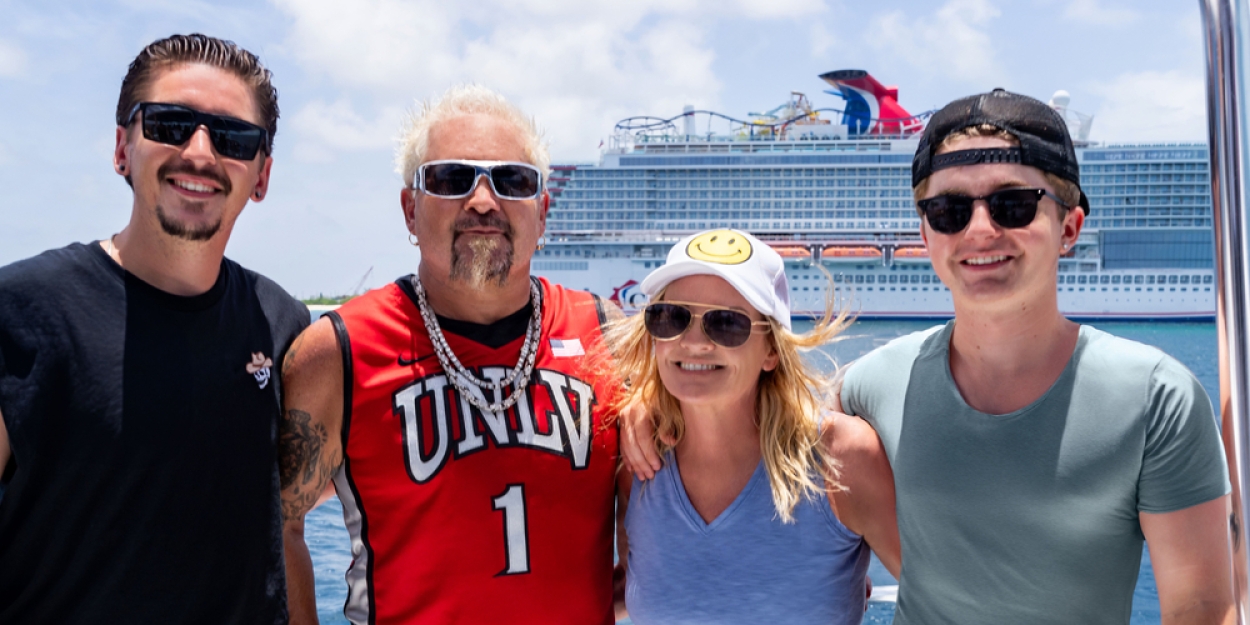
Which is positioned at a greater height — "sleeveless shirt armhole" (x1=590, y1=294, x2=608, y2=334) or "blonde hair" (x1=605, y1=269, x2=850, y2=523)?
"sleeveless shirt armhole" (x1=590, y1=294, x2=608, y2=334)

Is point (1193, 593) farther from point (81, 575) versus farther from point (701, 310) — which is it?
point (81, 575)

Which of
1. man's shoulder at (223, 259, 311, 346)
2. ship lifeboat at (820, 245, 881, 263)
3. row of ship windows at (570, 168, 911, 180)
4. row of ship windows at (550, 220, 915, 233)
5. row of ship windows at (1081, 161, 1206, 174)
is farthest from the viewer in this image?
row of ship windows at (570, 168, 911, 180)

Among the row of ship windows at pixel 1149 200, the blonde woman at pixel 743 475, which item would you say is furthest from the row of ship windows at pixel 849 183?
the blonde woman at pixel 743 475

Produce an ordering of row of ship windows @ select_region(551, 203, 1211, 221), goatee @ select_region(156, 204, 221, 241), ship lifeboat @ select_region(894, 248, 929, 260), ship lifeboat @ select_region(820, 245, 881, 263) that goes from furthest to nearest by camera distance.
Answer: row of ship windows @ select_region(551, 203, 1211, 221)
ship lifeboat @ select_region(820, 245, 881, 263)
ship lifeboat @ select_region(894, 248, 929, 260)
goatee @ select_region(156, 204, 221, 241)

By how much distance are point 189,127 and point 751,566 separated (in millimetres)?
1595

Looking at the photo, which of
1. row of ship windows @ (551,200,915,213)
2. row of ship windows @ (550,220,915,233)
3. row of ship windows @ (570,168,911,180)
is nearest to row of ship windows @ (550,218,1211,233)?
row of ship windows @ (550,220,915,233)

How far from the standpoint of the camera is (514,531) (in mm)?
1975

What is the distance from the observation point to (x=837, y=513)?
6.45 ft

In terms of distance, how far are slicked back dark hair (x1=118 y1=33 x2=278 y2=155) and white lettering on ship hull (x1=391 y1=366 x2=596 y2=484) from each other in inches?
30.7

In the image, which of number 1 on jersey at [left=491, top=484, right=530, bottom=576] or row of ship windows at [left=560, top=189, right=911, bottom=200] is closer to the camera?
number 1 on jersey at [left=491, top=484, right=530, bottom=576]

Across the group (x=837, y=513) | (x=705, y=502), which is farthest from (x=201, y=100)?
(x=837, y=513)

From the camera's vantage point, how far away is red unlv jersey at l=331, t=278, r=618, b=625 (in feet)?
6.39

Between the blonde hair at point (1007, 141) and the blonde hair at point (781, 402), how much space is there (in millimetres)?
434

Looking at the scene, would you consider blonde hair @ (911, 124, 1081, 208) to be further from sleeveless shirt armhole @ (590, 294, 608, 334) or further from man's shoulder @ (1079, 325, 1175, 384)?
sleeveless shirt armhole @ (590, 294, 608, 334)
